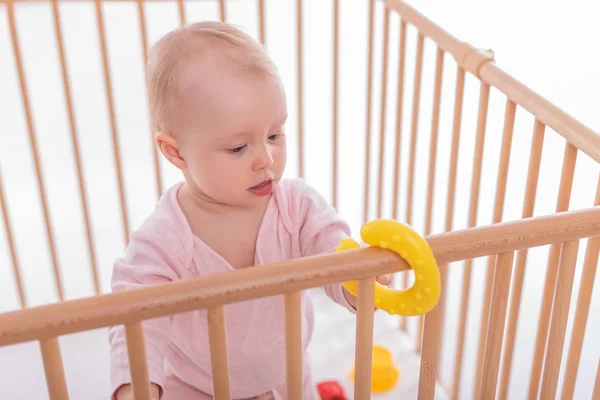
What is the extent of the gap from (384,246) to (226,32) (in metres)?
0.28

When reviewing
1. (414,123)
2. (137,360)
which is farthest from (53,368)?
(414,123)

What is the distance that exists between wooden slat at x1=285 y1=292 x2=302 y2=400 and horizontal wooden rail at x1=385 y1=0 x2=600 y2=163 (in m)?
0.35

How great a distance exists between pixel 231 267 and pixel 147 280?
10cm

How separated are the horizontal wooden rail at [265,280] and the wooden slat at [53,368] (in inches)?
0.6

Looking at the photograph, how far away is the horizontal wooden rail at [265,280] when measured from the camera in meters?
0.50

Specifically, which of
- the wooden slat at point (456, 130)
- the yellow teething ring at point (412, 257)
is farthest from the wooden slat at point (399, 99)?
the yellow teething ring at point (412, 257)

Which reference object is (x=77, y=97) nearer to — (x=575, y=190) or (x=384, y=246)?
(x=575, y=190)

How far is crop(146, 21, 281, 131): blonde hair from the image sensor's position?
668mm

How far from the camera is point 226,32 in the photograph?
0.70 m

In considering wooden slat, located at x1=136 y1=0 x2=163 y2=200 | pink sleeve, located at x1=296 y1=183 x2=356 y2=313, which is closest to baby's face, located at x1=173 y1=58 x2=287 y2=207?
pink sleeve, located at x1=296 y1=183 x2=356 y2=313

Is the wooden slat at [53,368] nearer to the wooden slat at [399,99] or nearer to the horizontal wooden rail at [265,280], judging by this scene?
the horizontal wooden rail at [265,280]

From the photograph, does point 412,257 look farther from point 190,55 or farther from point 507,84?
point 507,84

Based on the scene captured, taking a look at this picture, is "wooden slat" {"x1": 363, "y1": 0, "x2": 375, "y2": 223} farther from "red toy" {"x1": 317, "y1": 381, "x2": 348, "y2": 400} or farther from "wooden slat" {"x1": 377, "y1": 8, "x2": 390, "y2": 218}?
"red toy" {"x1": 317, "y1": 381, "x2": 348, "y2": 400}

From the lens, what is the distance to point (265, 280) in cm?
53
